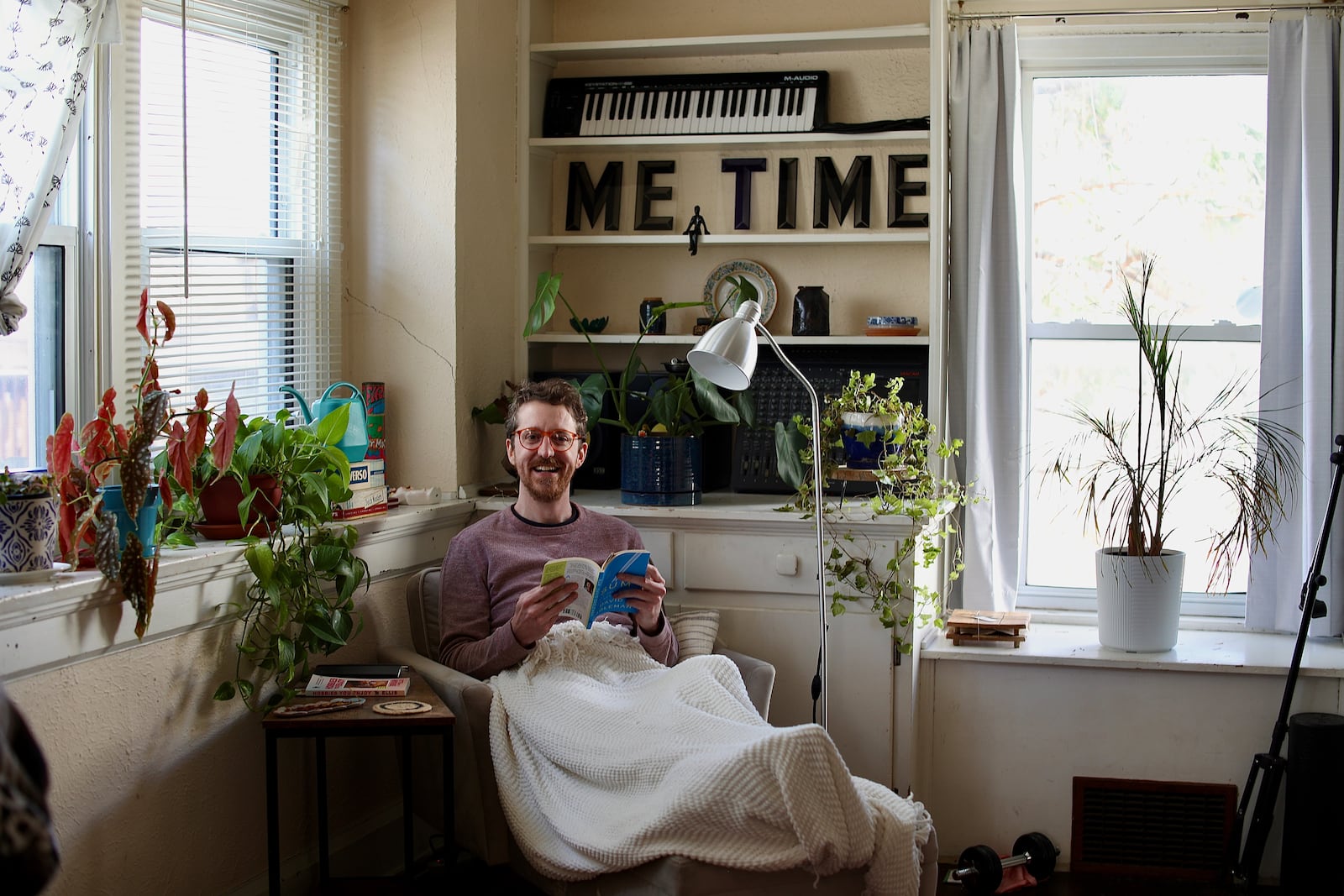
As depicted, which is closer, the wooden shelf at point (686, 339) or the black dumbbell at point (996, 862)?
the black dumbbell at point (996, 862)

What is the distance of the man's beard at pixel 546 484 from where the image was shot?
9.59ft

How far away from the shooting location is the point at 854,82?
3.70m

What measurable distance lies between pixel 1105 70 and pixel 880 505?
1.57 metres

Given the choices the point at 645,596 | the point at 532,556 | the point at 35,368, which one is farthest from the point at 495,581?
the point at 35,368

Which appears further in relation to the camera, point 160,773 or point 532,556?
point 532,556

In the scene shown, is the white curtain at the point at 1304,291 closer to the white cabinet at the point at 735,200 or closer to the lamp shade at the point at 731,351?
the white cabinet at the point at 735,200

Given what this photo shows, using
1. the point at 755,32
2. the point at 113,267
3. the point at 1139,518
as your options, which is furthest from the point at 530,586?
the point at 755,32

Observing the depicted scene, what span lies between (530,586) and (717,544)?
649 millimetres

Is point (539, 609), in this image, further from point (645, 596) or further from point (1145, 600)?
point (1145, 600)

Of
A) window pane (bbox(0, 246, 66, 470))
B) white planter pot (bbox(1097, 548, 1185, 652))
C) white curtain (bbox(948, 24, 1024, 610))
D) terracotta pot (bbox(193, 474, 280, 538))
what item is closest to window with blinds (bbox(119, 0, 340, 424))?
window pane (bbox(0, 246, 66, 470))

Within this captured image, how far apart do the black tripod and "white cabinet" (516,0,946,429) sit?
1.02 metres

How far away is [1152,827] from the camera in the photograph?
3309mm

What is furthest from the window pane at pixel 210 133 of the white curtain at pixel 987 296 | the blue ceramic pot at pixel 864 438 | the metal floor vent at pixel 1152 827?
the metal floor vent at pixel 1152 827

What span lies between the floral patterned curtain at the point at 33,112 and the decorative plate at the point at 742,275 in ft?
6.23
